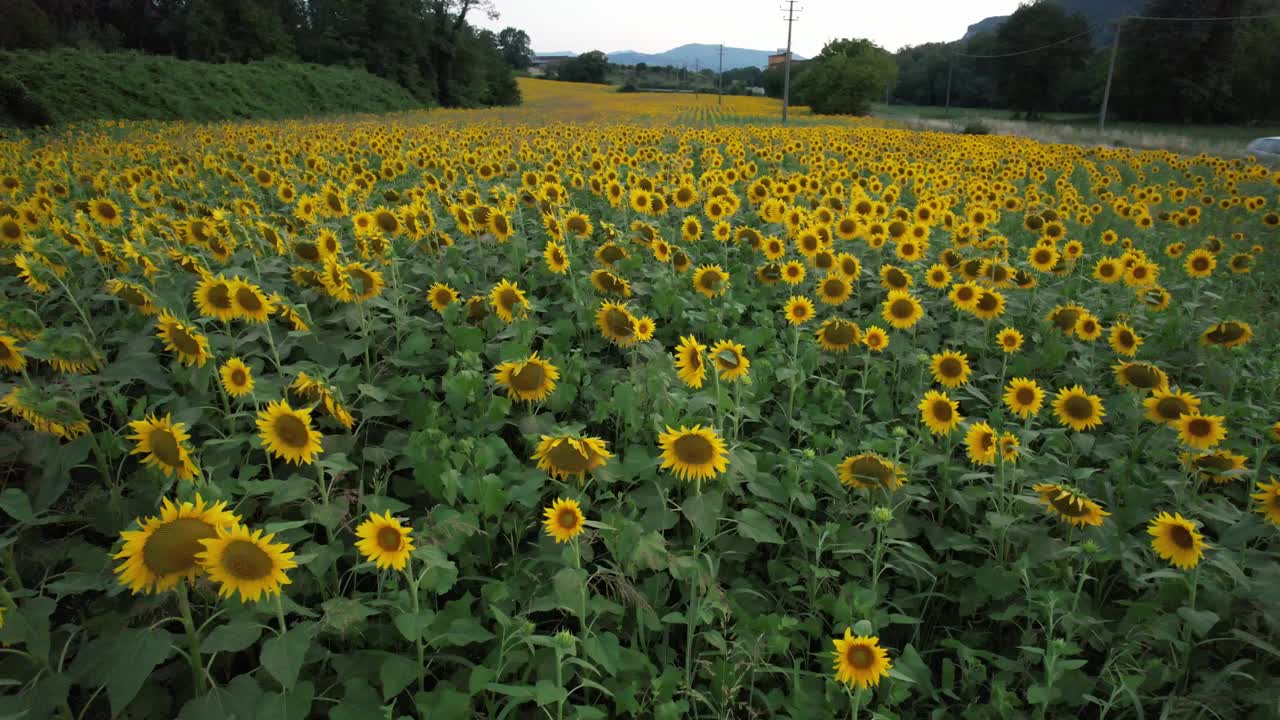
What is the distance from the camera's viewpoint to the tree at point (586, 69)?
9212 cm

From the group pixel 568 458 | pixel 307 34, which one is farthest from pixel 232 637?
pixel 307 34

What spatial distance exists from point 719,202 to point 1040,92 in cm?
9048

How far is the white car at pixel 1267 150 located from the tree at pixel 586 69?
81.2 m

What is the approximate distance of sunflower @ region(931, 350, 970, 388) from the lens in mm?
3521

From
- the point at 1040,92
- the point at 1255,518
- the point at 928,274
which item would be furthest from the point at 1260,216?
the point at 1040,92

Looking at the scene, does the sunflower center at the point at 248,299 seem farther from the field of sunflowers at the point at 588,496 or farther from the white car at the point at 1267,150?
the white car at the point at 1267,150

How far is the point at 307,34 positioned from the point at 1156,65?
237ft

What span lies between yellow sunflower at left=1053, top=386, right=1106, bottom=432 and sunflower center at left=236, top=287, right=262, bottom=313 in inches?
154

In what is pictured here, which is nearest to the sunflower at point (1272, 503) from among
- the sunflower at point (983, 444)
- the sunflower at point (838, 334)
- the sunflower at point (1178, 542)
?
the sunflower at point (1178, 542)

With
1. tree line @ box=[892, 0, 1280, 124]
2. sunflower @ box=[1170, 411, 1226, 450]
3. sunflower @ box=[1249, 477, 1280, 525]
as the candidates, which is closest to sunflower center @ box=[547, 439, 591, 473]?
sunflower @ box=[1249, 477, 1280, 525]

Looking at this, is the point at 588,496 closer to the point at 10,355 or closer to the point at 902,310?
the point at 10,355

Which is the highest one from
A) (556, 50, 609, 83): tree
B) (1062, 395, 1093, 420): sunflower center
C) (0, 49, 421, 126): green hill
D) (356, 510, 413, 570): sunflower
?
(556, 50, 609, 83): tree

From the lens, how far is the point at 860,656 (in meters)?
2.01

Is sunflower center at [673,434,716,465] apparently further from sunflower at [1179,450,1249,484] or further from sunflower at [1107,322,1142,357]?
sunflower at [1107,322,1142,357]
